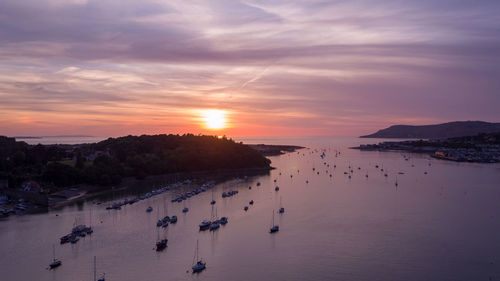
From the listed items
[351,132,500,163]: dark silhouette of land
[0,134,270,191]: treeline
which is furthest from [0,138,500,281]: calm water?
[351,132,500,163]: dark silhouette of land

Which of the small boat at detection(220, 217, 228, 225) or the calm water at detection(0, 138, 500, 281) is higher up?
the small boat at detection(220, 217, 228, 225)

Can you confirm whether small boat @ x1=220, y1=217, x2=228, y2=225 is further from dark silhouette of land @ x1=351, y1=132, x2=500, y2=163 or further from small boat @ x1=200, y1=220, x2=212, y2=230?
dark silhouette of land @ x1=351, y1=132, x2=500, y2=163

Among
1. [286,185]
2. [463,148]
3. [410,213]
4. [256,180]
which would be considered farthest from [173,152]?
[463,148]

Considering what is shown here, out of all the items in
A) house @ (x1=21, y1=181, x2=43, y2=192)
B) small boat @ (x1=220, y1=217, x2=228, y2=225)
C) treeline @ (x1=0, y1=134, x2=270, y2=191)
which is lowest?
small boat @ (x1=220, y1=217, x2=228, y2=225)

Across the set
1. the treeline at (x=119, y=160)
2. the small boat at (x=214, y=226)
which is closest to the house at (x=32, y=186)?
the treeline at (x=119, y=160)

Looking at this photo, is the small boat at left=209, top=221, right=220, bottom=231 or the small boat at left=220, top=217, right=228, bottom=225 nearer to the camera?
the small boat at left=209, top=221, right=220, bottom=231

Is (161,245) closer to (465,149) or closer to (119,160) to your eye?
(119,160)

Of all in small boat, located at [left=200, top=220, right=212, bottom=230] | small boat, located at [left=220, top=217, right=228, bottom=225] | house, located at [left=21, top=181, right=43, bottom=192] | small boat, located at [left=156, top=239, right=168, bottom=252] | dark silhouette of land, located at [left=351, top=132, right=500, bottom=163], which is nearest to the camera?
small boat, located at [left=156, top=239, right=168, bottom=252]
